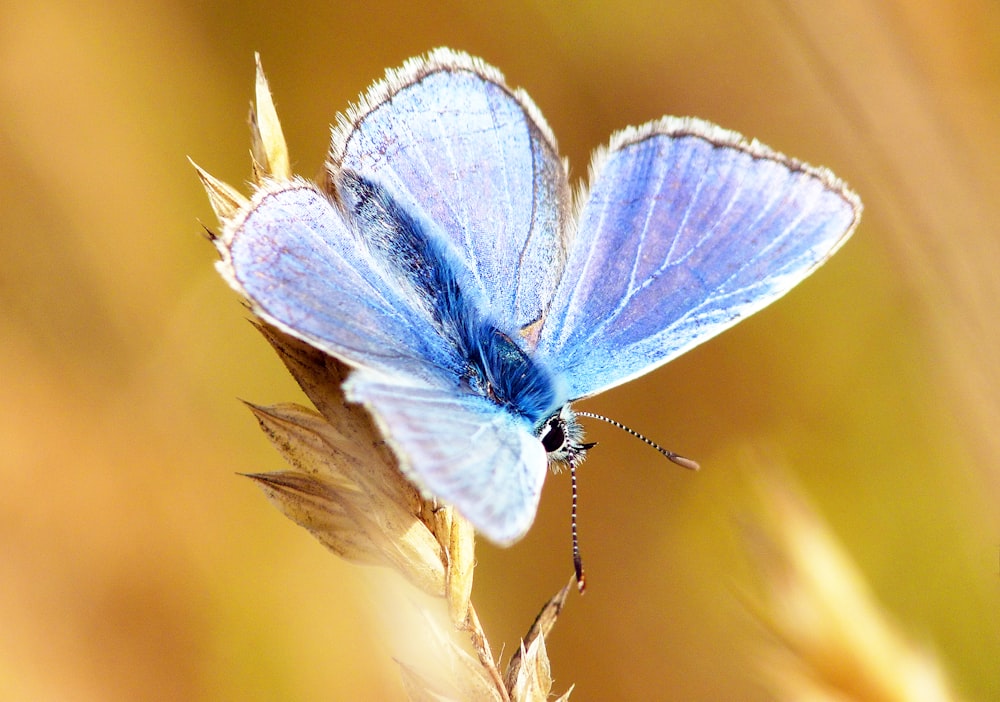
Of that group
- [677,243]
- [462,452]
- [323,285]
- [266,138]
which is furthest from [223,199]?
[677,243]

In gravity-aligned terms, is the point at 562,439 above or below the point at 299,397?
below

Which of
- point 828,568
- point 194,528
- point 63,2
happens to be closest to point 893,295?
point 828,568

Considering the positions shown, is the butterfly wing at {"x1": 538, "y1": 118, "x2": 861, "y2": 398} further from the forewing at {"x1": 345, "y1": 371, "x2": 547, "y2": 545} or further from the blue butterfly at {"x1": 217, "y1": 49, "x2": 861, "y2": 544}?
the forewing at {"x1": 345, "y1": 371, "x2": 547, "y2": 545}

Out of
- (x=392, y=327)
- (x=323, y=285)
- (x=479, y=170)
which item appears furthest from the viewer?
(x=479, y=170)

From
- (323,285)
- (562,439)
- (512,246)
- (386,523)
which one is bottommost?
(562,439)

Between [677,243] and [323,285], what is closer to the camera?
[323,285]

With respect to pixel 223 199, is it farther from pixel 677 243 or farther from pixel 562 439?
pixel 677 243

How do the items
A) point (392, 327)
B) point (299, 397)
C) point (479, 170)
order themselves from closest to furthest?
point (392, 327) < point (479, 170) < point (299, 397)
